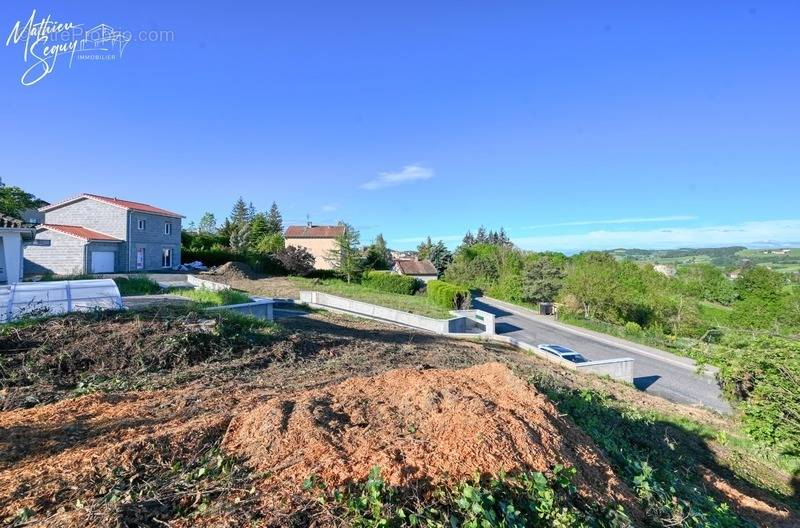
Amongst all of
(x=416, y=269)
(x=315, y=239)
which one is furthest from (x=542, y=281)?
Answer: (x=315, y=239)

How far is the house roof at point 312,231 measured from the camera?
42688 millimetres

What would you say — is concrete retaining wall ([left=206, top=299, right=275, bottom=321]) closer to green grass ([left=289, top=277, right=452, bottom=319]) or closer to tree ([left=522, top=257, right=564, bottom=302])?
green grass ([left=289, top=277, right=452, bottom=319])

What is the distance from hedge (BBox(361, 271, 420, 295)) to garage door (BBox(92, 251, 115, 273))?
1687 centimetres

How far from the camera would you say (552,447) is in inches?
126

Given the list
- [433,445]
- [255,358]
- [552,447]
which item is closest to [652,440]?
[552,447]

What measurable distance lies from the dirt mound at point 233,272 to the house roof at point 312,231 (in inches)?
462

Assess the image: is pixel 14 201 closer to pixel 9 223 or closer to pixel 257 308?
pixel 9 223

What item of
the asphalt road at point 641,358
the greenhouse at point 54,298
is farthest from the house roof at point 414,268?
the greenhouse at point 54,298

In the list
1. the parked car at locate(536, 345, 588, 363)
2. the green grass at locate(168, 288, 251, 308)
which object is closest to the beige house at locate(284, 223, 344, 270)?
the green grass at locate(168, 288, 251, 308)

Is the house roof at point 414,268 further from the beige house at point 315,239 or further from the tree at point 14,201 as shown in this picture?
the tree at point 14,201

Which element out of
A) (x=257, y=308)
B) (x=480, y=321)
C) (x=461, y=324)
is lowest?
(x=480, y=321)

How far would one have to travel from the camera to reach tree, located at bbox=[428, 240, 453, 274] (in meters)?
59.7

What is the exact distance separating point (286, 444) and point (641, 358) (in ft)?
68.8

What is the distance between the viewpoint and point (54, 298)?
7918mm
